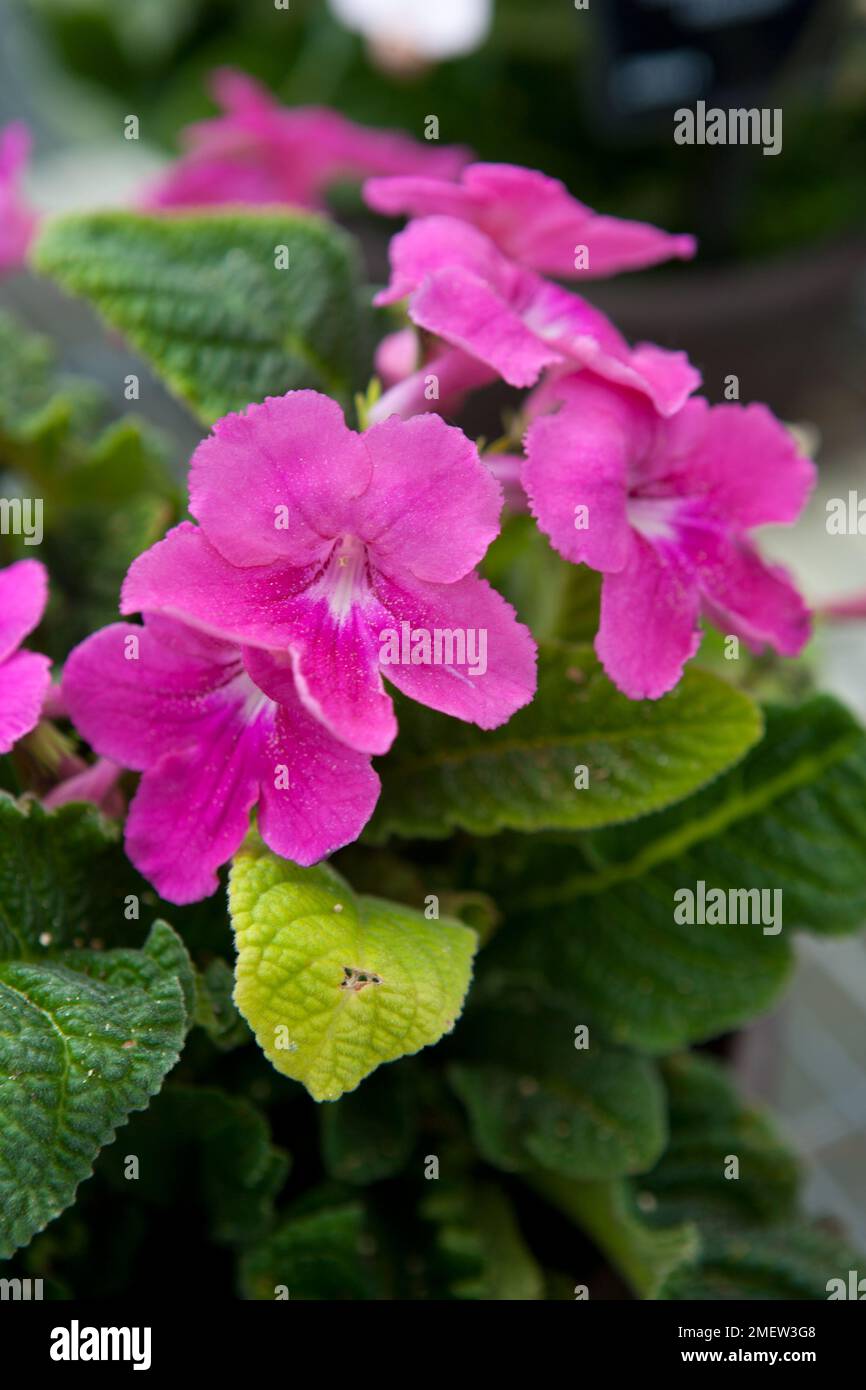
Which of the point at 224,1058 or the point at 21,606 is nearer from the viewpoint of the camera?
the point at 21,606

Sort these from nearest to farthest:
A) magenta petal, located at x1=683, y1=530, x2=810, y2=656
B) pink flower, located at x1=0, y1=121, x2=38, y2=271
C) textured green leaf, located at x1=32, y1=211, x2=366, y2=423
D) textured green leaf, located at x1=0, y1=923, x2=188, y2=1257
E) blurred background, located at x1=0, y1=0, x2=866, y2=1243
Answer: textured green leaf, located at x1=0, y1=923, x2=188, y2=1257, magenta petal, located at x1=683, y1=530, x2=810, y2=656, textured green leaf, located at x1=32, y1=211, x2=366, y2=423, pink flower, located at x1=0, y1=121, x2=38, y2=271, blurred background, located at x1=0, y1=0, x2=866, y2=1243

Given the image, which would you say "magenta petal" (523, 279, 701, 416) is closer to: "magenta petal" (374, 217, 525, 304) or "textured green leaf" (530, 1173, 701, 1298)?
"magenta petal" (374, 217, 525, 304)

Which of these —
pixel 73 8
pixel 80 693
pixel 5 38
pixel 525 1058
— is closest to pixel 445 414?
pixel 80 693

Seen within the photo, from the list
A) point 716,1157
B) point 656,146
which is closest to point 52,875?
point 716,1157

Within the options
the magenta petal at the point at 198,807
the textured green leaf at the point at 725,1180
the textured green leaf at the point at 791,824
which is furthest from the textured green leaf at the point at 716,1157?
the magenta petal at the point at 198,807

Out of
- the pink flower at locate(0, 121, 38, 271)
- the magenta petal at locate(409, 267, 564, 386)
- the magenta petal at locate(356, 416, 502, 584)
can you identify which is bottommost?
the magenta petal at locate(356, 416, 502, 584)

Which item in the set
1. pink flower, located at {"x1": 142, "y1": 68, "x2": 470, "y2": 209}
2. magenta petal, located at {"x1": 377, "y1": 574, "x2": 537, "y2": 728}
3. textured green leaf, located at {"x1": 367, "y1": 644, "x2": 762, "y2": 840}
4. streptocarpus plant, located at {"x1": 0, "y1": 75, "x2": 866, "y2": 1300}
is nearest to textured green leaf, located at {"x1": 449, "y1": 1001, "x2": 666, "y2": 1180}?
streptocarpus plant, located at {"x1": 0, "y1": 75, "x2": 866, "y2": 1300}
